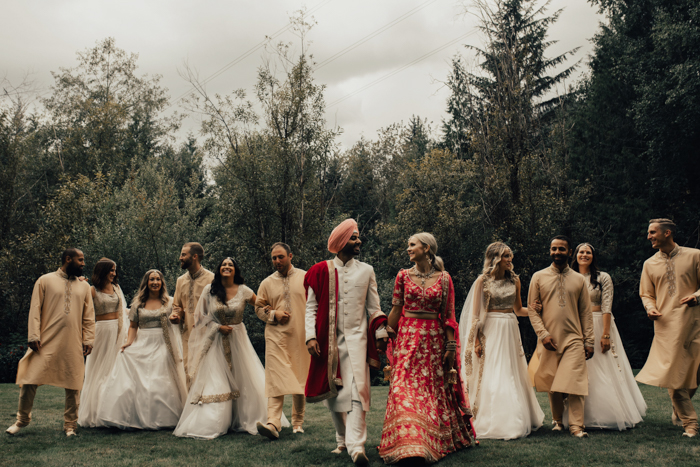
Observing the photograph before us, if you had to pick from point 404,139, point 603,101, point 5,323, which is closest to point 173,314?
point 5,323

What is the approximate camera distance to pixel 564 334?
6.31 m

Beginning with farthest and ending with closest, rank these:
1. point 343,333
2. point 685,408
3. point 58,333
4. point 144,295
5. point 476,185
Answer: point 476,185, point 144,295, point 58,333, point 685,408, point 343,333

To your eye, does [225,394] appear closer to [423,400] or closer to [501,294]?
[423,400]

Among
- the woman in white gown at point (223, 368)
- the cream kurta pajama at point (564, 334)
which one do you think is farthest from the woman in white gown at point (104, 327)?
the cream kurta pajama at point (564, 334)

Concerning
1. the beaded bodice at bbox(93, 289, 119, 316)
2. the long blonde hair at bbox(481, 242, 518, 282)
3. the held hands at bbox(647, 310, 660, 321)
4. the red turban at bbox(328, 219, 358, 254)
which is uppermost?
the red turban at bbox(328, 219, 358, 254)

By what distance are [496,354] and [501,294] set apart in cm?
69

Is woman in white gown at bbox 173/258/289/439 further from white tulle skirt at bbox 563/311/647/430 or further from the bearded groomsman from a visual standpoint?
the bearded groomsman

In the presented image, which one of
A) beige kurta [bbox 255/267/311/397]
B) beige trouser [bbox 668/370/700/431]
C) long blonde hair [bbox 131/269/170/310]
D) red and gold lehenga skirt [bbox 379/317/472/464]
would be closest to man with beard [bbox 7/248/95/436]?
long blonde hair [bbox 131/269/170/310]

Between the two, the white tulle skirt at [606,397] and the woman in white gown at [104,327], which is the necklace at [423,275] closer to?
the white tulle skirt at [606,397]

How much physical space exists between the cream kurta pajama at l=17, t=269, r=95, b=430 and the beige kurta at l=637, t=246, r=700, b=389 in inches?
253

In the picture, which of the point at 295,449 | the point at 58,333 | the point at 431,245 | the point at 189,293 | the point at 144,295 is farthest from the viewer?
the point at 189,293

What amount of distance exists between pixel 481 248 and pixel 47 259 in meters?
13.9

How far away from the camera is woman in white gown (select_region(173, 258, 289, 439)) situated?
20.9 feet

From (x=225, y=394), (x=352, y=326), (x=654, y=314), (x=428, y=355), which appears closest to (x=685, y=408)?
(x=654, y=314)
